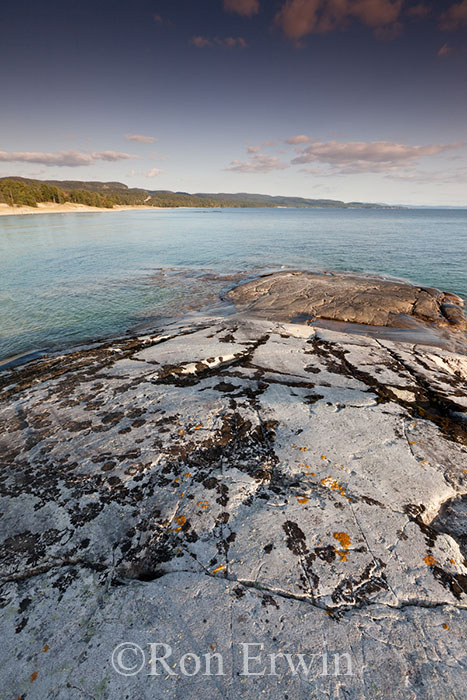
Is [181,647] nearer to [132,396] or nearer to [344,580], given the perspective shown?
[344,580]

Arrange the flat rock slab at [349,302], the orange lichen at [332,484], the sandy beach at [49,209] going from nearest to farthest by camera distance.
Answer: the orange lichen at [332,484] → the flat rock slab at [349,302] → the sandy beach at [49,209]

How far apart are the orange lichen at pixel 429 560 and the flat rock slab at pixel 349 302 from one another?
1298 centimetres

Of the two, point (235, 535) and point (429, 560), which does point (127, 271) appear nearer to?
point (235, 535)

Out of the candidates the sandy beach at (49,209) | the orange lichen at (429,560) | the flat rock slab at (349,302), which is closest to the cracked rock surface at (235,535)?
the orange lichen at (429,560)

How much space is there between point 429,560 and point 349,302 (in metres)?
16.0

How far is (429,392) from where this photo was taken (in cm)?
724

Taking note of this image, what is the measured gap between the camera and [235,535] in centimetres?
371

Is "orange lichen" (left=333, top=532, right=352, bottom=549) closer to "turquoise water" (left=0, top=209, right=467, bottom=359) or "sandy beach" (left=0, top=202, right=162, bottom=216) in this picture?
"turquoise water" (left=0, top=209, right=467, bottom=359)

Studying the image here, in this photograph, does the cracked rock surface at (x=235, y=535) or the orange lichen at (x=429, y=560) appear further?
the orange lichen at (x=429, y=560)

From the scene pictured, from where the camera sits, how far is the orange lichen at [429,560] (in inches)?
135

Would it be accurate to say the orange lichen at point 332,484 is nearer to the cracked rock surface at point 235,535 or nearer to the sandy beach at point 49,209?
the cracked rock surface at point 235,535

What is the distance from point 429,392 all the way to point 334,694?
659 centimetres

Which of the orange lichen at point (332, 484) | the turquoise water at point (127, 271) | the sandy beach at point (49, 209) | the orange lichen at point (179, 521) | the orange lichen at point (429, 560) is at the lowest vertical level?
the turquoise water at point (127, 271)

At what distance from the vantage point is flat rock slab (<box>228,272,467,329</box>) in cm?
1606
